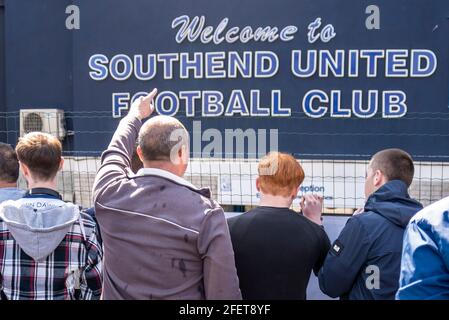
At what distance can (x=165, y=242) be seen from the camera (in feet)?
5.49

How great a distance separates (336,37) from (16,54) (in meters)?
5.98

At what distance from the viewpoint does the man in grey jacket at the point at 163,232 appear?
1667 millimetres

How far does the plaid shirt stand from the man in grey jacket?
0.79ft

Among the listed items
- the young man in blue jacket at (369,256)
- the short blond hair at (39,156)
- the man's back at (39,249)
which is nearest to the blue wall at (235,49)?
the young man in blue jacket at (369,256)

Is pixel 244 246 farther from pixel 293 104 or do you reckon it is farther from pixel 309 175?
pixel 293 104

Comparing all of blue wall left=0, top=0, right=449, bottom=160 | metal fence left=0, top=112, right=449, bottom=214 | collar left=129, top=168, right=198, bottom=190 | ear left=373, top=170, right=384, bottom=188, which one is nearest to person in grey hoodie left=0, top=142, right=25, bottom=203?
collar left=129, top=168, right=198, bottom=190

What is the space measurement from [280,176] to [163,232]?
65cm

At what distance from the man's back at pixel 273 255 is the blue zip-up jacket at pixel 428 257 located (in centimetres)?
67

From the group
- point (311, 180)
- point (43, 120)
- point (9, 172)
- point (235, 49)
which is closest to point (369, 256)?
point (9, 172)

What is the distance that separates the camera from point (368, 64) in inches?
273

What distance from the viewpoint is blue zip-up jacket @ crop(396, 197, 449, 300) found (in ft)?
4.08

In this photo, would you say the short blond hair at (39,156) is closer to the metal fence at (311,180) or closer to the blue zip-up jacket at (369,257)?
the blue zip-up jacket at (369,257)

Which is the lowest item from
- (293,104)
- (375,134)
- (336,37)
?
(375,134)

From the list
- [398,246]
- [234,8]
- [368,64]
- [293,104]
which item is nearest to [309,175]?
[293,104]
